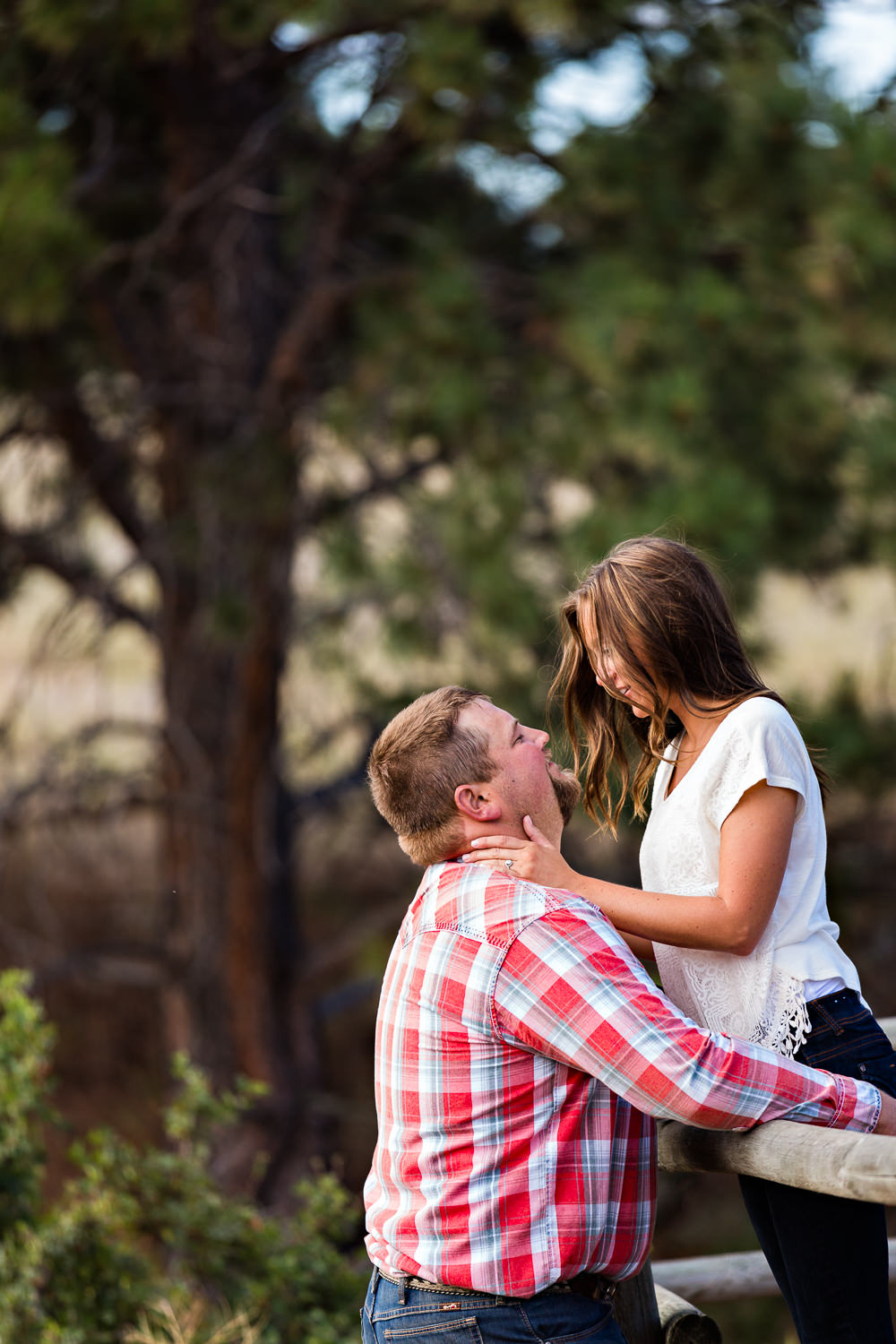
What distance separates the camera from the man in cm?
139

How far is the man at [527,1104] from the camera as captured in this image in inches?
54.8

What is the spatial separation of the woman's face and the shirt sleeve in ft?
1.09

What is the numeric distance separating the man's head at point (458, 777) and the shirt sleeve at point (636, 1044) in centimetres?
17

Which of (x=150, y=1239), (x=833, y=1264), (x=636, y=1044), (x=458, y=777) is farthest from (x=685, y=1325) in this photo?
(x=150, y=1239)

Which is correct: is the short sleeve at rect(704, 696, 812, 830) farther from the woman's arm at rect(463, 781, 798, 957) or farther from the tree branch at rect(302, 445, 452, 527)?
the tree branch at rect(302, 445, 452, 527)

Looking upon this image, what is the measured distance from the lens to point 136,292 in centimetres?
519

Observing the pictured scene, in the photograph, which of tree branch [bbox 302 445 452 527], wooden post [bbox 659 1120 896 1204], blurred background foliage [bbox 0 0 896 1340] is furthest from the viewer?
tree branch [bbox 302 445 452 527]

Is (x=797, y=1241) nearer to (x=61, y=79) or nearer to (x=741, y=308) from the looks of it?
(x=741, y=308)

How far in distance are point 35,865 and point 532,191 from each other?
3.37m

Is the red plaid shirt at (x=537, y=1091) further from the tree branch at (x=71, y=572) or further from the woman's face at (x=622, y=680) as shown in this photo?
the tree branch at (x=71, y=572)

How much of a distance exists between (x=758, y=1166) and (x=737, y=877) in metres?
0.30

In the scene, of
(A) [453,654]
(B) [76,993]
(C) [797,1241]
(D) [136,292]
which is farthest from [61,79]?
(B) [76,993]

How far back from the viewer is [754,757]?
60.4 inches

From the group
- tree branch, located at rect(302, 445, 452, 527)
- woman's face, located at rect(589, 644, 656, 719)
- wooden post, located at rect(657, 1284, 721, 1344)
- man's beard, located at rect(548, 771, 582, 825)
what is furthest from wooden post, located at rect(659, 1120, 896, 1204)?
tree branch, located at rect(302, 445, 452, 527)
